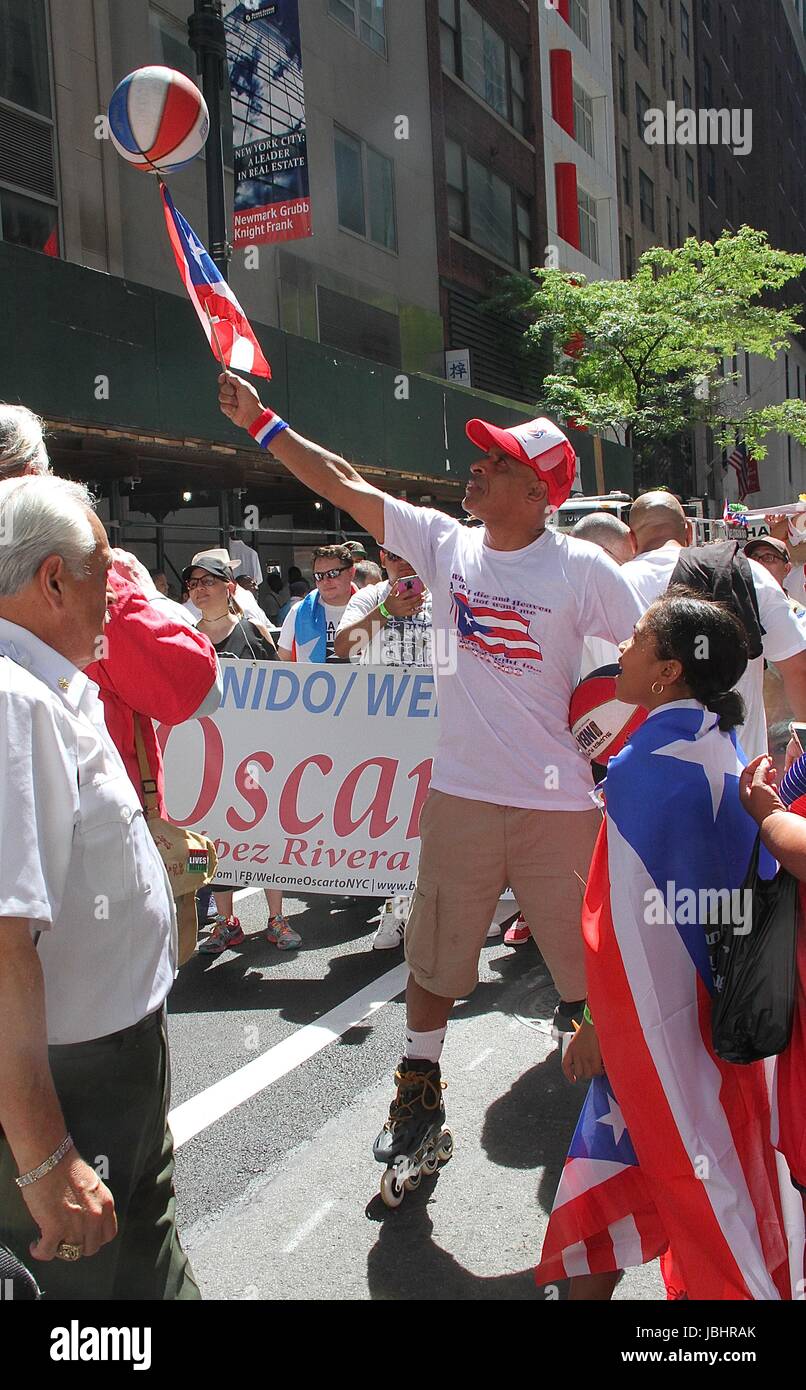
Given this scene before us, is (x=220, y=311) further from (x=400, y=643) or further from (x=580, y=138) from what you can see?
(x=580, y=138)

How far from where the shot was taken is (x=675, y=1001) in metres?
2.33

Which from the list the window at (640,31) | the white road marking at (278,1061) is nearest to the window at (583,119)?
the window at (640,31)

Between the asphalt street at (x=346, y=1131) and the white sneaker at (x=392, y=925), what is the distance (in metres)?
0.07

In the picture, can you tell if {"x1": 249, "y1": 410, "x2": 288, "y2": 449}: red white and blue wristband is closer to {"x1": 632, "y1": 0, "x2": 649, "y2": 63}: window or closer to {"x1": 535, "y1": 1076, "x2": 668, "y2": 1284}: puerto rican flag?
{"x1": 535, "y1": 1076, "x2": 668, "y2": 1284}: puerto rican flag

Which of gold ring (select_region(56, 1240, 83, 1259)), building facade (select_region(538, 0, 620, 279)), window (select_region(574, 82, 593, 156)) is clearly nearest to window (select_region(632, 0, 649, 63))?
building facade (select_region(538, 0, 620, 279))

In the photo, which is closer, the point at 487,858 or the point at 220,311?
the point at 487,858

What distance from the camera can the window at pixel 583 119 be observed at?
33969 millimetres

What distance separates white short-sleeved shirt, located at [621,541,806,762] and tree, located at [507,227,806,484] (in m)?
21.6

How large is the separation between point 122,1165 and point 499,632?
1858 millimetres

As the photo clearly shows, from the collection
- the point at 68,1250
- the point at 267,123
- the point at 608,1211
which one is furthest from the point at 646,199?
the point at 68,1250

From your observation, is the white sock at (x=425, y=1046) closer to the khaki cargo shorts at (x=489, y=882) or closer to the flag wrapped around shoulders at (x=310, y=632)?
the khaki cargo shorts at (x=489, y=882)

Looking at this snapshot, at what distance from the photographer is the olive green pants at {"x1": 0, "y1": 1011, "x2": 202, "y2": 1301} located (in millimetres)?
1852
